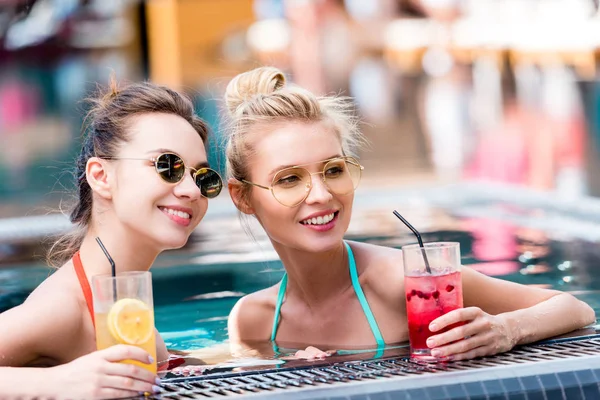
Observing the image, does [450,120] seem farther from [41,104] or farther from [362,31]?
[41,104]

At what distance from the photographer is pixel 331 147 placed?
3.37m

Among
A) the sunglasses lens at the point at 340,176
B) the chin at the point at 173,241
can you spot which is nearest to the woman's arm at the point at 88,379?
the chin at the point at 173,241

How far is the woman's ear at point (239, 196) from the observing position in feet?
11.6

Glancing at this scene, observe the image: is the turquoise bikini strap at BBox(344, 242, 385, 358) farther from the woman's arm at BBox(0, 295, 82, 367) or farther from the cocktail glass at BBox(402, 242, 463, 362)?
the woman's arm at BBox(0, 295, 82, 367)

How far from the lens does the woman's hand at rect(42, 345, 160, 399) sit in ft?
8.27

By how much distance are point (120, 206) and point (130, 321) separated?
60 cm

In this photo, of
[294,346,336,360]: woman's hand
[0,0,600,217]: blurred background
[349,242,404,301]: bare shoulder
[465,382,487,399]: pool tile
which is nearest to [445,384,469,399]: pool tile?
[465,382,487,399]: pool tile

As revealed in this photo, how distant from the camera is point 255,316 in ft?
12.7

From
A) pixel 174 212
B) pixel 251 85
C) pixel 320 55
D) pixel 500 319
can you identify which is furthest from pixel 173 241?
pixel 320 55

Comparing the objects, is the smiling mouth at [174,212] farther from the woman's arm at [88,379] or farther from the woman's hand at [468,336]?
the woman's hand at [468,336]

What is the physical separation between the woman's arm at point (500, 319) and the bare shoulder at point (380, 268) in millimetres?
231

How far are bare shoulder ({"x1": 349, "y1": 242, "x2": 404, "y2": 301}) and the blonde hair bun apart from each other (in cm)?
66

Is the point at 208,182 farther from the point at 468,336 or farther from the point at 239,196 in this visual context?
the point at 468,336

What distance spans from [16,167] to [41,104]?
248 centimetres
